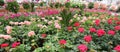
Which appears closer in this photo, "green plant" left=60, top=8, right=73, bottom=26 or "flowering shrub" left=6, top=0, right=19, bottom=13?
"green plant" left=60, top=8, right=73, bottom=26

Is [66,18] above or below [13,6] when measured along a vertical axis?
above

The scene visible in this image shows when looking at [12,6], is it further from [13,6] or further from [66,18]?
[66,18]

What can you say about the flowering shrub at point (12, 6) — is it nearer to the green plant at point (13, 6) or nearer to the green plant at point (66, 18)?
the green plant at point (13, 6)

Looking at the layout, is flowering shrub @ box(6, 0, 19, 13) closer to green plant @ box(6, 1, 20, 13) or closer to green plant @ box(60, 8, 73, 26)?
green plant @ box(6, 1, 20, 13)

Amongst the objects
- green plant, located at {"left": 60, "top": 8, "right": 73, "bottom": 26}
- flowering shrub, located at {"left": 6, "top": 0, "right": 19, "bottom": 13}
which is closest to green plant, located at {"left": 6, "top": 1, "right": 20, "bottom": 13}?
flowering shrub, located at {"left": 6, "top": 0, "right": 19, "bottom": 13}

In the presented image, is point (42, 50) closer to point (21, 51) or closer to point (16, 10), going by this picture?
point (21, 51)

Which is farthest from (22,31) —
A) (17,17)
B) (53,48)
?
(17,17)

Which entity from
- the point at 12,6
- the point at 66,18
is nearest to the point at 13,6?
the point at 12,6

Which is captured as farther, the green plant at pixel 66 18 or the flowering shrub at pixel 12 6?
the flowering shrub at pixel 12 6

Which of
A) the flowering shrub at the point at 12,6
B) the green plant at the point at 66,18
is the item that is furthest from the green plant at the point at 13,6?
the green plant at the point at 66,18

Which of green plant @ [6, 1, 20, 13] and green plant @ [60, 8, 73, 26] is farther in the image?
green plant @ [6, 1, 20, 13]

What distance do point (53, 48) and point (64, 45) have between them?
174 millimetres

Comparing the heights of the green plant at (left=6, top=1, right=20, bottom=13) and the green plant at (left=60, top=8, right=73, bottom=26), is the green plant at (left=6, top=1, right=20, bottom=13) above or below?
below

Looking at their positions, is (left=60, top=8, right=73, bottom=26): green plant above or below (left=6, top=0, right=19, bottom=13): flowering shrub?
above
